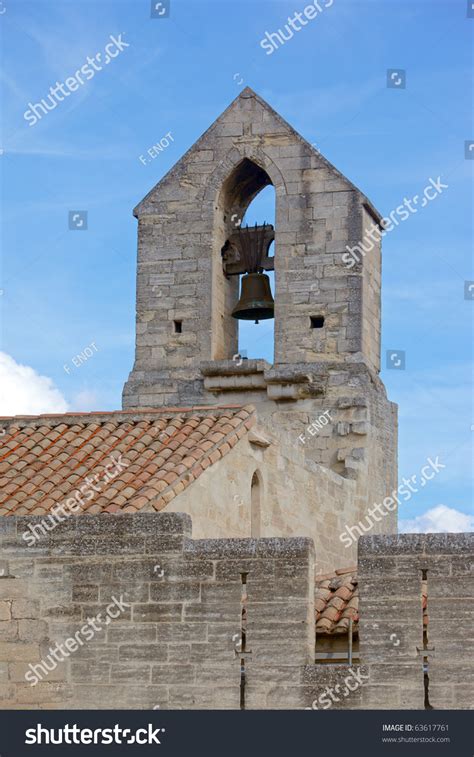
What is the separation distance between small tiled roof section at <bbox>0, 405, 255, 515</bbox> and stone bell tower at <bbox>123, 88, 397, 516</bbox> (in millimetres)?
3718

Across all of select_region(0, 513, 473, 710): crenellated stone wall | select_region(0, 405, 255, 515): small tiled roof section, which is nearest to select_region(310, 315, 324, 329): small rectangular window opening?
select_region(0, 405, 255, 515): small tiled roof section

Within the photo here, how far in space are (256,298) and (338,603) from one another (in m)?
8.15

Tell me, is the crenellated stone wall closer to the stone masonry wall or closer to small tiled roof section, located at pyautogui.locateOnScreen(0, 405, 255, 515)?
the stone masonry wall

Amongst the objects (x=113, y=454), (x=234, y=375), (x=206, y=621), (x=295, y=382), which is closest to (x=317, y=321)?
(x=295, y=382)

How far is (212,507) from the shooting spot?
17.1 m

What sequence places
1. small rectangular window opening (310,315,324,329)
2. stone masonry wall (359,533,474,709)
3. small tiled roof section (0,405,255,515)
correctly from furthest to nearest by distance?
small rectangular window opening (310,315,324,329) → small tiled roof section (0,405,255,515) → stone masonry wall (359,533,474,709)

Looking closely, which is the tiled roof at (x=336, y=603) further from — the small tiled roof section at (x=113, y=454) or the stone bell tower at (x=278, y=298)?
the stone bell tower at (x=278, y=298)

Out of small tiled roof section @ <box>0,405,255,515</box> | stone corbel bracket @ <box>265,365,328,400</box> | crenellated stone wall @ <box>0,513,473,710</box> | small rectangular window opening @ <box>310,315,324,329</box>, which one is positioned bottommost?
crenellated stone wall @ <box>0,513,473,710</box>

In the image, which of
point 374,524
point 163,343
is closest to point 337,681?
point 374,524

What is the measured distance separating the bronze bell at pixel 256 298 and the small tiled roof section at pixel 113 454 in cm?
436

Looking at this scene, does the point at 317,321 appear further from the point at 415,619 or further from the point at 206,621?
the point at 415,619

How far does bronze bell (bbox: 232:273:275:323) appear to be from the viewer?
22797 millimetres

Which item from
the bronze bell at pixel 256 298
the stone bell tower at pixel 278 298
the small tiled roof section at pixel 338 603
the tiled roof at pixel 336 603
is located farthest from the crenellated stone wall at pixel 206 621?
the bronze bell at pixel 256 298
